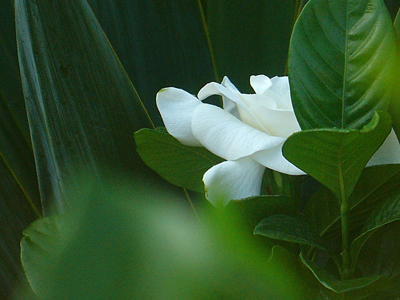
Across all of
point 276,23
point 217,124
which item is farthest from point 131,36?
point 217,124

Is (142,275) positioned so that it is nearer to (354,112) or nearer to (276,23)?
(354,112)

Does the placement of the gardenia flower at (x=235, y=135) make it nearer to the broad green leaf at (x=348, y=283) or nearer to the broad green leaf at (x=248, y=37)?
the broad green leaf at (x=348, y=283)

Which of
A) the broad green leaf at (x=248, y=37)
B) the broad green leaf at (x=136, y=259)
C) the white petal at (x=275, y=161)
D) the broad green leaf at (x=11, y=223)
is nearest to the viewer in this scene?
the broad green leaf at (x=136, y=259)

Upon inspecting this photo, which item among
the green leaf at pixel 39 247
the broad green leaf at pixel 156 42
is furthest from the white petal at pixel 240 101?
the broad green leaf at pixel 156 42

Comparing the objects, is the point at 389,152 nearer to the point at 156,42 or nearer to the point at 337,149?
the point at 337,149

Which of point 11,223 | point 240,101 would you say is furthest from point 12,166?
point 240,101

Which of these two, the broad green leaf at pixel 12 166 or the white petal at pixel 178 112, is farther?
the broad green leaf at pixel 12 166
